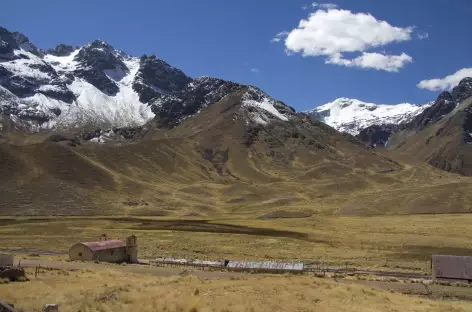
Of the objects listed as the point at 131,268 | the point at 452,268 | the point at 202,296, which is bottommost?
the point at 131,268

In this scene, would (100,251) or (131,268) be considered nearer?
(131,268)

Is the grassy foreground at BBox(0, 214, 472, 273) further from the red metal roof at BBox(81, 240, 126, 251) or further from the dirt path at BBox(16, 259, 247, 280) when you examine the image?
the dirt path at BBox(16, 259, 247, 280)

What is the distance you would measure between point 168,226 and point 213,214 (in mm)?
45968

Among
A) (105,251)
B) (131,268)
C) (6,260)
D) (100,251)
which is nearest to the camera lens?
(6,260)

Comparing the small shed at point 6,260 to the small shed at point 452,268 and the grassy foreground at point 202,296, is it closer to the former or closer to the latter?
the grassy foreground at point 202,296

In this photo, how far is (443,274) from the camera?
54.7 meters

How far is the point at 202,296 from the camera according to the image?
34250 mm

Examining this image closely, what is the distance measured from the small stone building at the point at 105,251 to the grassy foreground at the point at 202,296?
60.1ft

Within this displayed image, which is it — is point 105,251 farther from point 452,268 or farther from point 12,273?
point 452,268

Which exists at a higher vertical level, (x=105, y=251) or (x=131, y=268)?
(x=105, y=251)

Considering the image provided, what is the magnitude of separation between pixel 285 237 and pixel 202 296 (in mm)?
75048

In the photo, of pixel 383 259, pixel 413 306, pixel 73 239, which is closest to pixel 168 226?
pixel 73 239

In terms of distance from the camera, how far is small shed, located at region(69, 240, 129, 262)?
63.7 meters

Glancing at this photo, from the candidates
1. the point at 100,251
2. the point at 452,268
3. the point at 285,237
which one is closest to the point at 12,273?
the point at 100,251
